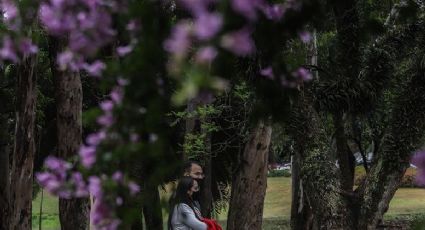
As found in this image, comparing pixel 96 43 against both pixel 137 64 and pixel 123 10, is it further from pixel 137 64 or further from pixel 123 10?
pixel 137 64

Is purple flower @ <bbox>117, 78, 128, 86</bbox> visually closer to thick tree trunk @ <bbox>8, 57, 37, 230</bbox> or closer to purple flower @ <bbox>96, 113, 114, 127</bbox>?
purple flower @ <bbox>96, 113, 114, 127</bbox>

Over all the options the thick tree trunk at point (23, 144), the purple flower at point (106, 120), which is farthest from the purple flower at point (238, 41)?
the thick tree trunk at point (23, 144)

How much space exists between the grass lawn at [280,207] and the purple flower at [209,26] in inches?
734

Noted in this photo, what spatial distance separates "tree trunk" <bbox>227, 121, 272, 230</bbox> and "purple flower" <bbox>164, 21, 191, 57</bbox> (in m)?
8.48

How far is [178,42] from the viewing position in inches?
53.7

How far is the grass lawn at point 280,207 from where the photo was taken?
76.7ft

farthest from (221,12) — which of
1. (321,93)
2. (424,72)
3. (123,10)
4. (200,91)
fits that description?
(321,93)

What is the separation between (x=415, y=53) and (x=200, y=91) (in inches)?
226

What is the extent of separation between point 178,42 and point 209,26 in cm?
13

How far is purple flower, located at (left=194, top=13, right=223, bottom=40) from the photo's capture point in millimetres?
1234

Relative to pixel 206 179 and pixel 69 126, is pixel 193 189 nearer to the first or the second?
pixel 69 126

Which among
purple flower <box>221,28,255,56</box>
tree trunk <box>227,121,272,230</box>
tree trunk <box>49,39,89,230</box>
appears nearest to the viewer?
purple flower <box>221,28,255,56</box>

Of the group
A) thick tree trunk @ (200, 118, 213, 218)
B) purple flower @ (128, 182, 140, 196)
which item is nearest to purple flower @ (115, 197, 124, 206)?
purple flower @ (128, 182, 140, 196)

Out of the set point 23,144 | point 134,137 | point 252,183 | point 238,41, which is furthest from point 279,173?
point 238,41
